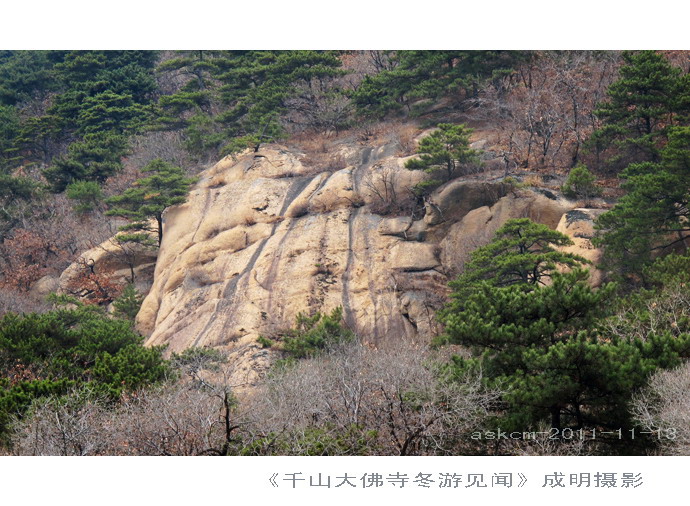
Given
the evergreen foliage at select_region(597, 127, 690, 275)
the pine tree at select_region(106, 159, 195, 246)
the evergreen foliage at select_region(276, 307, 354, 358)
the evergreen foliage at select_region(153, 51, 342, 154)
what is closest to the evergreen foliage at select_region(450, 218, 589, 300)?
the evergreen foliage at select_region(597, 127, 690, 275)

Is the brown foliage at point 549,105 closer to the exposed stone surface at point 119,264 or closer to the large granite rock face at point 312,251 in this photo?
the large granite rock face at point 312,251

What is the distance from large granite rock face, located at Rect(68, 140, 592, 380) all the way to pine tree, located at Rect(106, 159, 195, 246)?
586 millimetres

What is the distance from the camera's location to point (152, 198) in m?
25.5

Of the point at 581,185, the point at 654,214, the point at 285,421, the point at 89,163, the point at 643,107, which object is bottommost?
the point at 285,421

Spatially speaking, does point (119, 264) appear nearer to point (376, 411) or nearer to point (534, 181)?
point (534, 181)

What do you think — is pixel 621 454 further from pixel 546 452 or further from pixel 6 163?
pixel 6 163

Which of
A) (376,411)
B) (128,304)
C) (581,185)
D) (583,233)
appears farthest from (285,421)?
(128,304)

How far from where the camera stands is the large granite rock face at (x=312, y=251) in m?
19.8

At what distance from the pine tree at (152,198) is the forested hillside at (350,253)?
97 millimetres

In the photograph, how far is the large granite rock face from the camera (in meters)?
19.8

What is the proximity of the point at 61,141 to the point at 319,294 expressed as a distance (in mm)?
18756

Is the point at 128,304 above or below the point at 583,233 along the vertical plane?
below

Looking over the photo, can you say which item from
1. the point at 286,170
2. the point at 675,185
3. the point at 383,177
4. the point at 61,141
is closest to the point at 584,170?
the point at 675,185

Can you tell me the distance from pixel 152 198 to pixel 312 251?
6.82 m
